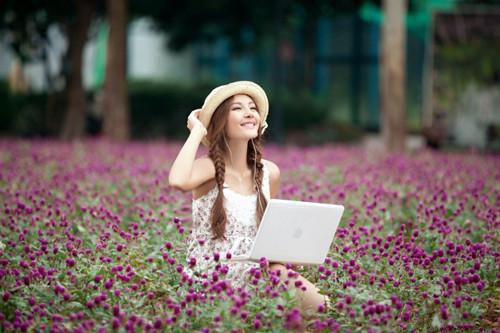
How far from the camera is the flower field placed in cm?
423

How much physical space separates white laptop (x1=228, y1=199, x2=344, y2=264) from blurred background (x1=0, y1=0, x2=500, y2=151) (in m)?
11.5

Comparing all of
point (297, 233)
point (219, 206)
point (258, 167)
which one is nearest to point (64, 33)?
point (258, 167)

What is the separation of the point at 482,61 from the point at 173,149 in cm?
694

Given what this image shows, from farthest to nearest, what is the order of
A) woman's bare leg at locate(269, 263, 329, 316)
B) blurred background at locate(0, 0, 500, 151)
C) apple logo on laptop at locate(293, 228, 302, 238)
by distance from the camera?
blurred background at locate(0, 0, 500, 151)
apple logo on laptop at locate(293, 228, 302, 238)
woman's bare leg at locate(269, 263, 329, 316)

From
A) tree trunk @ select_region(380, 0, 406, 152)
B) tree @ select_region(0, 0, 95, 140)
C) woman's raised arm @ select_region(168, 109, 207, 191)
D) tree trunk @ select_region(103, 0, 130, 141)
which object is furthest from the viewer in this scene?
tree @ select_region(0, 0, 95, 140)

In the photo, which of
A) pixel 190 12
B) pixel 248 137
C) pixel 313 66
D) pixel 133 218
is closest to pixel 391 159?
pixel 133 218

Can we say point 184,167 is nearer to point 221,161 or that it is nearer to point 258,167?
point 221,161

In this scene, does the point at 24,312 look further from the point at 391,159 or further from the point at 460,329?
the point at 391,159

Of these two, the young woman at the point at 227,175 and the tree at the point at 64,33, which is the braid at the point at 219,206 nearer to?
the young woman at the point at 227,175

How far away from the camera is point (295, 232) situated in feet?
15.7

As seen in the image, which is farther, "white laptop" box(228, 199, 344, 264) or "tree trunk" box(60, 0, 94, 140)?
"tree trunk" box(60, 0, 94, 140)

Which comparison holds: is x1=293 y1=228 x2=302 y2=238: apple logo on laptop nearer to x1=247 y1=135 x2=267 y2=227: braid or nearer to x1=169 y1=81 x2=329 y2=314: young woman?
x1=169 y1=81 x2=329 y2=314: young woman

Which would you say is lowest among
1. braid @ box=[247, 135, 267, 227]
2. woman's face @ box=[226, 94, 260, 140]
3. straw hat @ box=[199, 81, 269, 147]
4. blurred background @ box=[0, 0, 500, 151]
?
blurred background @ box=[0, 0, 500, 151]

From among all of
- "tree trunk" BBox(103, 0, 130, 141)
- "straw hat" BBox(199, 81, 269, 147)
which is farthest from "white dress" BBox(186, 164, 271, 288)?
"tree trunk" BBox(103, 0, 130, 141)
